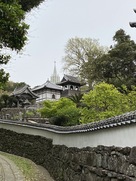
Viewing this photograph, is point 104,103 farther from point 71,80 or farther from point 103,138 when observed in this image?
point 71,80

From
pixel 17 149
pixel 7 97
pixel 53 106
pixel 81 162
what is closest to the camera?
pixel 81 162

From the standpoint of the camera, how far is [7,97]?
33.4m

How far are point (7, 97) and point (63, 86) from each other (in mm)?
14326

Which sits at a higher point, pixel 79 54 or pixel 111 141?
pixel 79 54

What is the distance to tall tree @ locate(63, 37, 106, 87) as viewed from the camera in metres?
39.2

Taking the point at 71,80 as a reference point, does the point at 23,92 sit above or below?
below

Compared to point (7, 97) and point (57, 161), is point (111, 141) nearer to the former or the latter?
point (57, 161)

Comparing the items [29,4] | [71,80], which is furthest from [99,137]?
[71,80]

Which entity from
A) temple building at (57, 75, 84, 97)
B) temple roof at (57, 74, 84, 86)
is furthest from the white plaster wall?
temple roof at (57, 74, 84, 86)

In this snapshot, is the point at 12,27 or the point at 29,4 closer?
the point at 12,27

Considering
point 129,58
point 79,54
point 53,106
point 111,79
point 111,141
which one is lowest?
point 111,141

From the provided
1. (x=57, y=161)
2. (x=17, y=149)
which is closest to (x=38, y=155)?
(x=17, y=149)

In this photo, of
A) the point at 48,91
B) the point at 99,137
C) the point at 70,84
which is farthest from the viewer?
the point at 70,84

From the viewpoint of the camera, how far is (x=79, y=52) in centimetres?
4056
